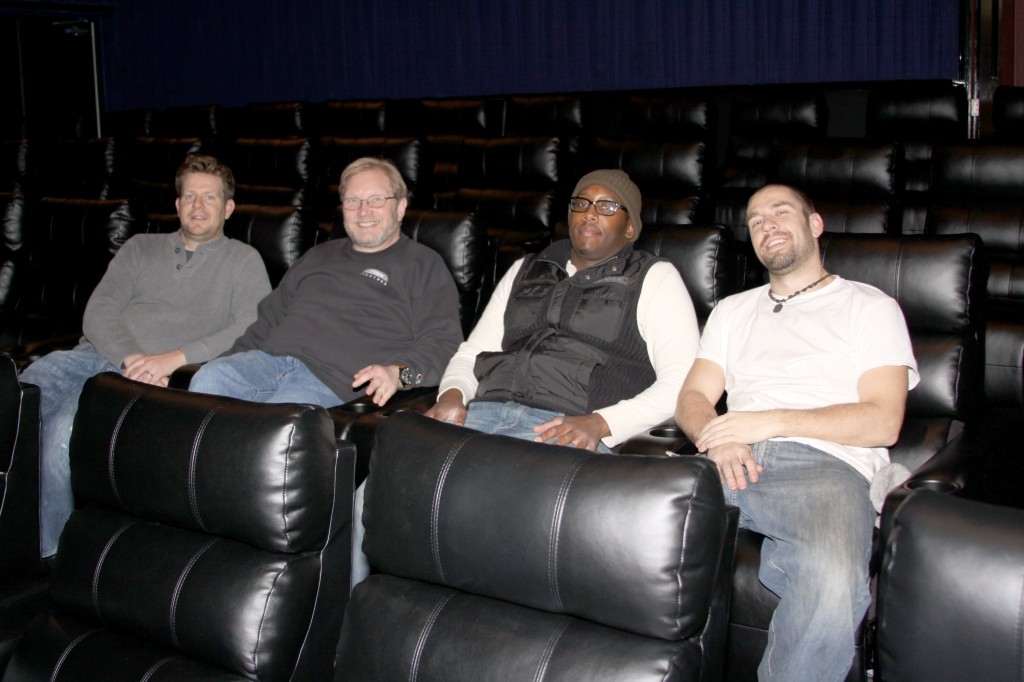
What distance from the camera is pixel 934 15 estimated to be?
181 inches

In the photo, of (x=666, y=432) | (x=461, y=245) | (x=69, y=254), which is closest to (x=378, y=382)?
(x=461, y=245)

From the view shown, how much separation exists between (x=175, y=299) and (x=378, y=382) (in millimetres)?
953

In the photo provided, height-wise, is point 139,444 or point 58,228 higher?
point 58,228

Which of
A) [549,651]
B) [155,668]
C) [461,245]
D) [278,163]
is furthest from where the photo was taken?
[278,163]

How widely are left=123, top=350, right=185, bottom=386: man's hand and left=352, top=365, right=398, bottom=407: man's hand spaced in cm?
63

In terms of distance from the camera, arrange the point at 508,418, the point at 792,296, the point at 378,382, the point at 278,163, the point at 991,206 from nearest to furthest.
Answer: the point at 792,296
the point at 508,418
the point at 378,382
the point at 991,206
the point at 278,163

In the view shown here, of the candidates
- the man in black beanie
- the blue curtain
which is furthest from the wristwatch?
the blue curtain

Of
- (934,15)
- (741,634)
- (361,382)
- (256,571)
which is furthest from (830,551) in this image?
(934,15)

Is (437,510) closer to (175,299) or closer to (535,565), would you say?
(535,565)

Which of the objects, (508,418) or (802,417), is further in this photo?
(508,418)

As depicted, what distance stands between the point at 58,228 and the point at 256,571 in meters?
2.81

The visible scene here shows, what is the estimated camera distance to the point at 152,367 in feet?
9.12

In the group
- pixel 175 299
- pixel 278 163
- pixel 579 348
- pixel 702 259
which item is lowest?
pixel 579 348

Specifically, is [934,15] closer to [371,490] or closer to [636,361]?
[636,361]
